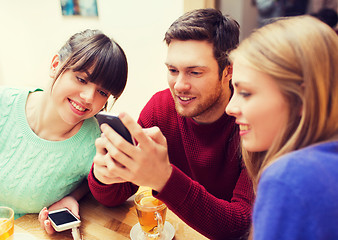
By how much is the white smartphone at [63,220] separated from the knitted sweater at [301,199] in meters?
0.62

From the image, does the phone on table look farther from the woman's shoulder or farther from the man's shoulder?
the man's shoulder

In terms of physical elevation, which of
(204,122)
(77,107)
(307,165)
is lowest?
(204,122)

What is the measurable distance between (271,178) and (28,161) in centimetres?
102

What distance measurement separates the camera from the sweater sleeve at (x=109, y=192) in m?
1.00

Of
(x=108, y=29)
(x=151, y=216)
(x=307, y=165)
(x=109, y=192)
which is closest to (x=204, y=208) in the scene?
(x=151, y=216)

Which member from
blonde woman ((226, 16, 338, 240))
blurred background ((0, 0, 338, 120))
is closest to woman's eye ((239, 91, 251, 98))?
blonde woman ((226, 16, 338, 240))

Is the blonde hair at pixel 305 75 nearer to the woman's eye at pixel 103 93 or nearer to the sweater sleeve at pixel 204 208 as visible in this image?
the sweater sleeve at pixel 204 208

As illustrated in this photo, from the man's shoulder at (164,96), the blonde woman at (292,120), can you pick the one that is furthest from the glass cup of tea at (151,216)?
the man's shoulder at (164,96)

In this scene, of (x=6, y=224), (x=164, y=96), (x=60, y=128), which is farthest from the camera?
(x=164, y=96)

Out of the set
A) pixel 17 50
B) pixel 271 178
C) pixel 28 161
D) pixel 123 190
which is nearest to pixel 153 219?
pixel 123 190

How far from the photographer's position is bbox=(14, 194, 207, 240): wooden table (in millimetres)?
916

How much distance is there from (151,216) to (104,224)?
7.8 inches

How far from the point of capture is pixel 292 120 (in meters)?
0.64

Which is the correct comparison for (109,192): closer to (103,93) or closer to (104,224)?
(104,224)
